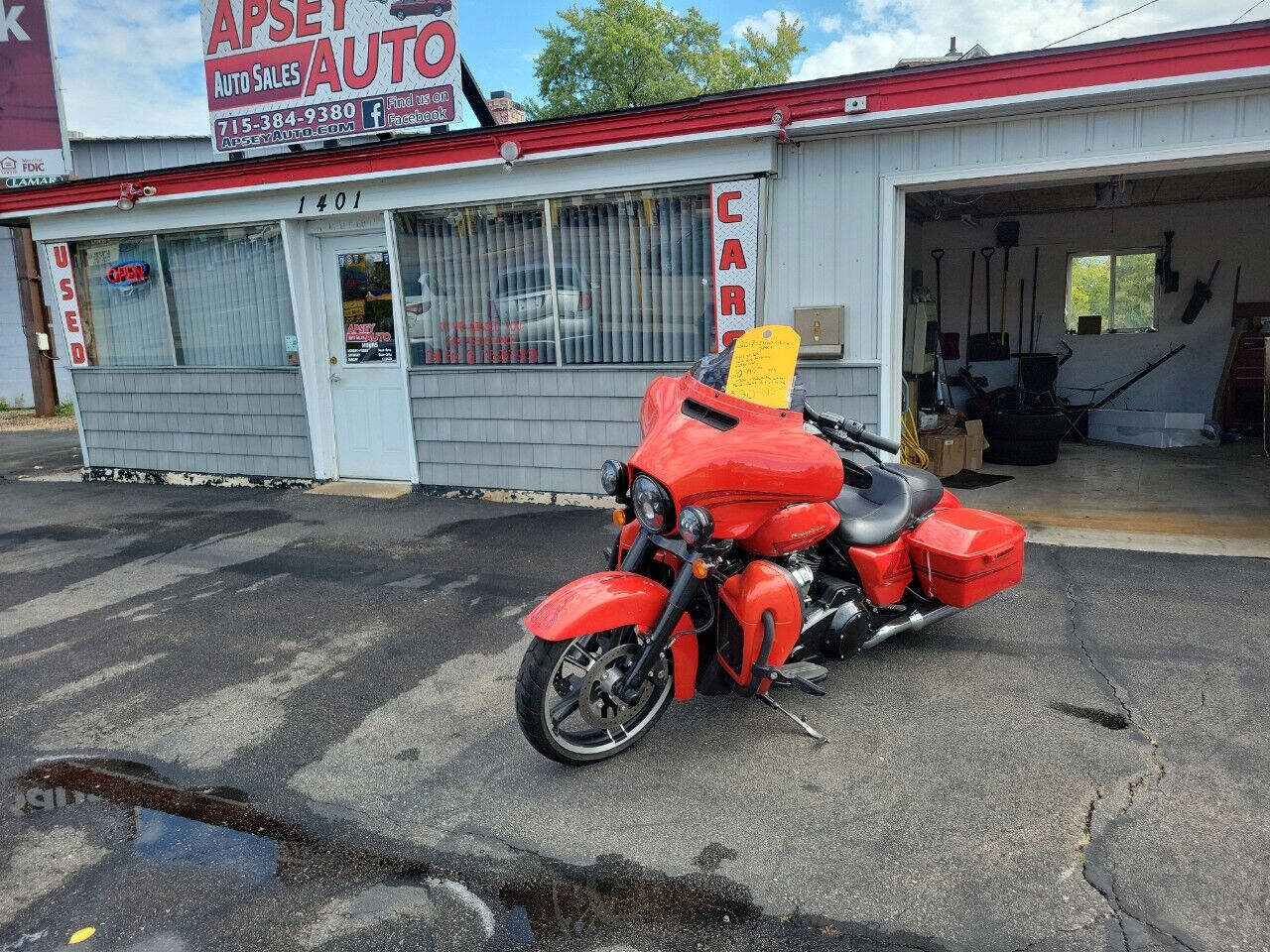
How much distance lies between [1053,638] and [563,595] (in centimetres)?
254

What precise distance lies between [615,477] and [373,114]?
18.8ft

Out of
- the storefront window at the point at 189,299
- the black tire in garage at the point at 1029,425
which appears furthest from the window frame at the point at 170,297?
the black tire in garage at the point at 1029,425

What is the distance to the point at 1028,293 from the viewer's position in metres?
10.4

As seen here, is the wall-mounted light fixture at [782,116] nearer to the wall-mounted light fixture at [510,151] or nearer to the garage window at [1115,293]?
the wall-mounted light fixture at [510,151]

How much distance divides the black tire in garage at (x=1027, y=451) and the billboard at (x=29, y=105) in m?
10.5

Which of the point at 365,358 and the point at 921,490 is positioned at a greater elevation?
the point at 365,358

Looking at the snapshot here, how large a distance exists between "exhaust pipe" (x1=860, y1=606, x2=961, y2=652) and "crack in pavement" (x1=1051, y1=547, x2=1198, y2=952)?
67cm

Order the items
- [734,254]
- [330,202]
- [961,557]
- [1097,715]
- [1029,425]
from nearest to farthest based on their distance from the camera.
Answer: [1097,715] < [961,557] < [734,254] < [330,202] < [1029,425]

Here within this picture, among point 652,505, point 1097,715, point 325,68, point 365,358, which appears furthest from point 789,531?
point 325,68

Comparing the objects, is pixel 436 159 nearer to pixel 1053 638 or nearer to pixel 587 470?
pixel 587 470

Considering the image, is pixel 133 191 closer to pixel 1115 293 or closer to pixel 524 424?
pixel 524 424

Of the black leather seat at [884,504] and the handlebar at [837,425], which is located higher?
the handlebar at [837,425]

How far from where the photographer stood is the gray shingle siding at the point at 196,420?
813cm

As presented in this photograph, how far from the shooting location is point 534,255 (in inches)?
274
